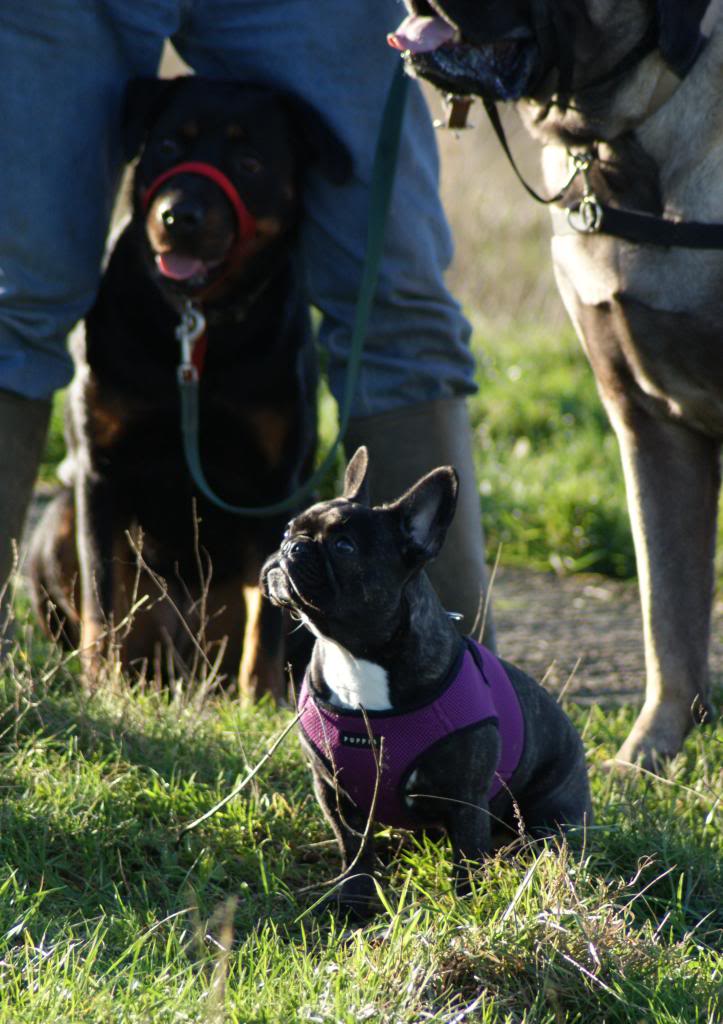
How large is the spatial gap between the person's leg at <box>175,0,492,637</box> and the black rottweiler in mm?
84

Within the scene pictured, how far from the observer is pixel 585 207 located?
3.05 meters

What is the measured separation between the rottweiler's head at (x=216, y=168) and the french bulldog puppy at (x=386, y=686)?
1152 millimetres

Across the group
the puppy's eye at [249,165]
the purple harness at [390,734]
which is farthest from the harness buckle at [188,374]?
the purple harness at [390,734]

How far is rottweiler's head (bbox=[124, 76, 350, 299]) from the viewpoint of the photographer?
3.34 metres

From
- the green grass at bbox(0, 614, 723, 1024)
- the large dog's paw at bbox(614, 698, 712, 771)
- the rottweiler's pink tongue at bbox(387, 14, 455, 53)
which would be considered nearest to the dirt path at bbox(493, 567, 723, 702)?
the large dog's paw at bbox(614, 698, 712, 771)

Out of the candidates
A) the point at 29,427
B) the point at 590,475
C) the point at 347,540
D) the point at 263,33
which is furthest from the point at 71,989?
the point at 590,475

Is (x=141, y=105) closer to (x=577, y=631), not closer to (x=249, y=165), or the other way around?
(x=249, y=165)

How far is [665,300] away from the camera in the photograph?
9.83ft

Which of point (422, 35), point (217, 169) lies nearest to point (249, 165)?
point (217, 169)

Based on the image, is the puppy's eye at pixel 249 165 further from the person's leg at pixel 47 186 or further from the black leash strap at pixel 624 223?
the black leash strap at pixel 624 223

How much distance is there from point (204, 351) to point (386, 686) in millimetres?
1461

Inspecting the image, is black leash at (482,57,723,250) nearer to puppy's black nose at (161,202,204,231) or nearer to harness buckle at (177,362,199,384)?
puppy's black nose at (161,202,204,231)

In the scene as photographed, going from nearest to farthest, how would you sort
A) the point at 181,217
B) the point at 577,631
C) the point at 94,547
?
the point at 181,217 < the point at 94,547 < the point at 577,631

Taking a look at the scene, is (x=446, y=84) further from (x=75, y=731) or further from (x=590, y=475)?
(x=590, y=475)
